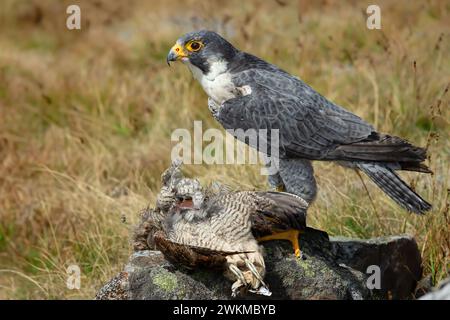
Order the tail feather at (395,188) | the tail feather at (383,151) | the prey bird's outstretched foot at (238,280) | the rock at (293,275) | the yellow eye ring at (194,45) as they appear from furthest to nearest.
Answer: the yellow eye ring at (194,45)
the tail feather at (383,151)
the tail feather at (395,188)
the rock at (293,275)
the prey bird's outstretched foot at (238,280)

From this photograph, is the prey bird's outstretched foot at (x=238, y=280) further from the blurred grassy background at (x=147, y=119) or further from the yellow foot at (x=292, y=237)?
the blurred grassy background at (x=147, y=119)

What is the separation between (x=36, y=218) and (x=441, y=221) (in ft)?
11.6

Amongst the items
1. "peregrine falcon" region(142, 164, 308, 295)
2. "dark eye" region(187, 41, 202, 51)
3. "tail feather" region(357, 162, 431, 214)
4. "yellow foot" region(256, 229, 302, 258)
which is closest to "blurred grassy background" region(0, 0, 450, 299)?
"tail feather" region(357, 162, 431, 214)

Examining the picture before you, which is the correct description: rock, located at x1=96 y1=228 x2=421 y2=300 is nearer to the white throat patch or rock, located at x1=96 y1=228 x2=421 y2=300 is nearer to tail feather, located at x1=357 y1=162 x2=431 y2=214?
tail feather, located at x1=357 y1=162 x2=431 y2=214

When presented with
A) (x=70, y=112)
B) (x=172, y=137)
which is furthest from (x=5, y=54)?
(x=172, y=137)

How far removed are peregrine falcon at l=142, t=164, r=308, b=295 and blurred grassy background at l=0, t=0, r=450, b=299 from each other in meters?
1.19

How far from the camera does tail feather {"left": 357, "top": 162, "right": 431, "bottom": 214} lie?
4.55 metres

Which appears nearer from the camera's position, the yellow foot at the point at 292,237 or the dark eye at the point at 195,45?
the yellow foot at the point at 292,237

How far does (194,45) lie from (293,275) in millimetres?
1880

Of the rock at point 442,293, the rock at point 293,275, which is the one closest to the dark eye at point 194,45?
the rock at point 293,275

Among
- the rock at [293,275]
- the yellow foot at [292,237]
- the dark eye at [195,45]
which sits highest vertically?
the dark eye at [195,45]

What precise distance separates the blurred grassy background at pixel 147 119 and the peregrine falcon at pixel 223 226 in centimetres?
119

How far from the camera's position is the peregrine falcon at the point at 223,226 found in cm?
385

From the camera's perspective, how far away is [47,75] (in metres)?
10.6
